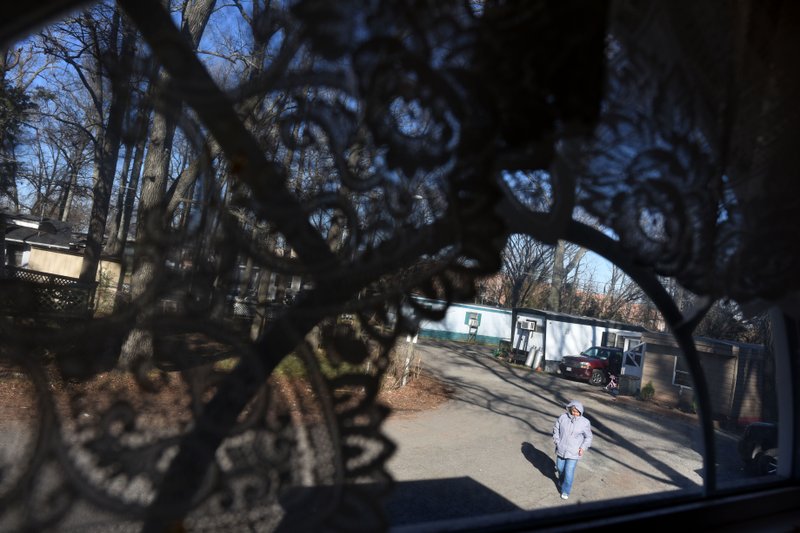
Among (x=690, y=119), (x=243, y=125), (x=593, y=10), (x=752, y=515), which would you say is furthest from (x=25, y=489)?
(x=752, y=515)

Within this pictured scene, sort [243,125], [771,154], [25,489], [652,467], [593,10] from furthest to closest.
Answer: [652,467], [771,154], [593,10], [243,125], [25,489]

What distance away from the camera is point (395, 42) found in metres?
0.90

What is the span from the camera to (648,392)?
2.79 metres

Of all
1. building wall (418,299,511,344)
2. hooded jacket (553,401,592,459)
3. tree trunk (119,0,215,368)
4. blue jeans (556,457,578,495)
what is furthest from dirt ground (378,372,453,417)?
hooded jacket (553,401,592,459)

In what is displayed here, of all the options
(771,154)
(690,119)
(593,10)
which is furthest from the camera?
(771,154)

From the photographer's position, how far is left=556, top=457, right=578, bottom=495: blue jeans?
9.17 ft

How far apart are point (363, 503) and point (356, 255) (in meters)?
0.44

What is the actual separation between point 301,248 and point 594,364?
2.91 meters

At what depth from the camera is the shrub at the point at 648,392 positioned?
2.70 m

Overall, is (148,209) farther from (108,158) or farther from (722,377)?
(722,377)

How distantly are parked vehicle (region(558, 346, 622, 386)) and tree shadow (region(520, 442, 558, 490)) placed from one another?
1.88 ft

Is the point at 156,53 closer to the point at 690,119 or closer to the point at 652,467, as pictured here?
the point at 690,119

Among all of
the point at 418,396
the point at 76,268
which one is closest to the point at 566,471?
the point at 418,396

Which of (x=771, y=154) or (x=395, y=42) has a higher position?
(x=771, y=154)
